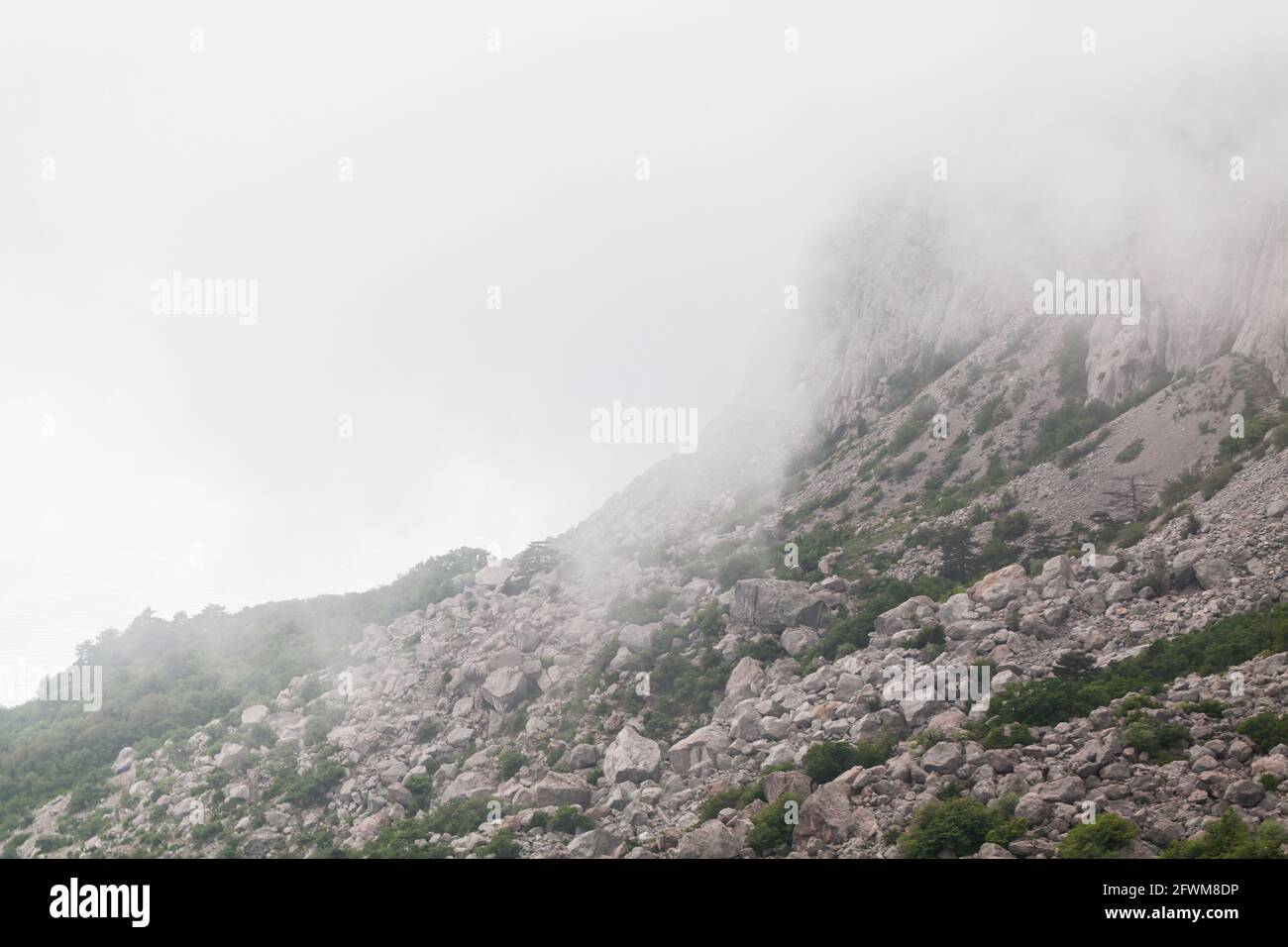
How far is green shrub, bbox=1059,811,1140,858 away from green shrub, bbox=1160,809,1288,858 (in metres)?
0.95

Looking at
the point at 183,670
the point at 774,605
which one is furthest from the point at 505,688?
the point at 183,670

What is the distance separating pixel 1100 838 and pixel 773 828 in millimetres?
9259

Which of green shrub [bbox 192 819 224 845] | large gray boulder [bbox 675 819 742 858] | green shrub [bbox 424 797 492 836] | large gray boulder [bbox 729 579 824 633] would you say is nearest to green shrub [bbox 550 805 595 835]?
green shrub [bbox 424 797 492 836]

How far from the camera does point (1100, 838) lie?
23.2m

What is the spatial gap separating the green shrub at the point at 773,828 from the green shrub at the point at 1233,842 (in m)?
10.0

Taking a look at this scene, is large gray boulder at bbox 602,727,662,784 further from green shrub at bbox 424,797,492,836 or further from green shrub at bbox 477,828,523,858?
green shrub at bbox 424,797,492,836

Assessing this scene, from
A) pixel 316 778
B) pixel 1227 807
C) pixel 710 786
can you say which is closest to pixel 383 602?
pixel 316 778

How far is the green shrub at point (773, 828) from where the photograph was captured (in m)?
28.5

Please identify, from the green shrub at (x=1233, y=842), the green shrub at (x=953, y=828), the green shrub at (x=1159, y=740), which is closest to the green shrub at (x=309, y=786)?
the green shrub at (x=953, y=828)

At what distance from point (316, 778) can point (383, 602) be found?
3430 centimetres

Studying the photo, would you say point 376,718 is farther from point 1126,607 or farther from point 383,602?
point 1126,607

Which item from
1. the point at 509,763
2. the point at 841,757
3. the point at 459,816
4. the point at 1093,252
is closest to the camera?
the point at 841,757

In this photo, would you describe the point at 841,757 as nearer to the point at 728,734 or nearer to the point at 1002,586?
the point at 728,734

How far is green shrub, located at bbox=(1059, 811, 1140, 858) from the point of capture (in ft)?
74.7
